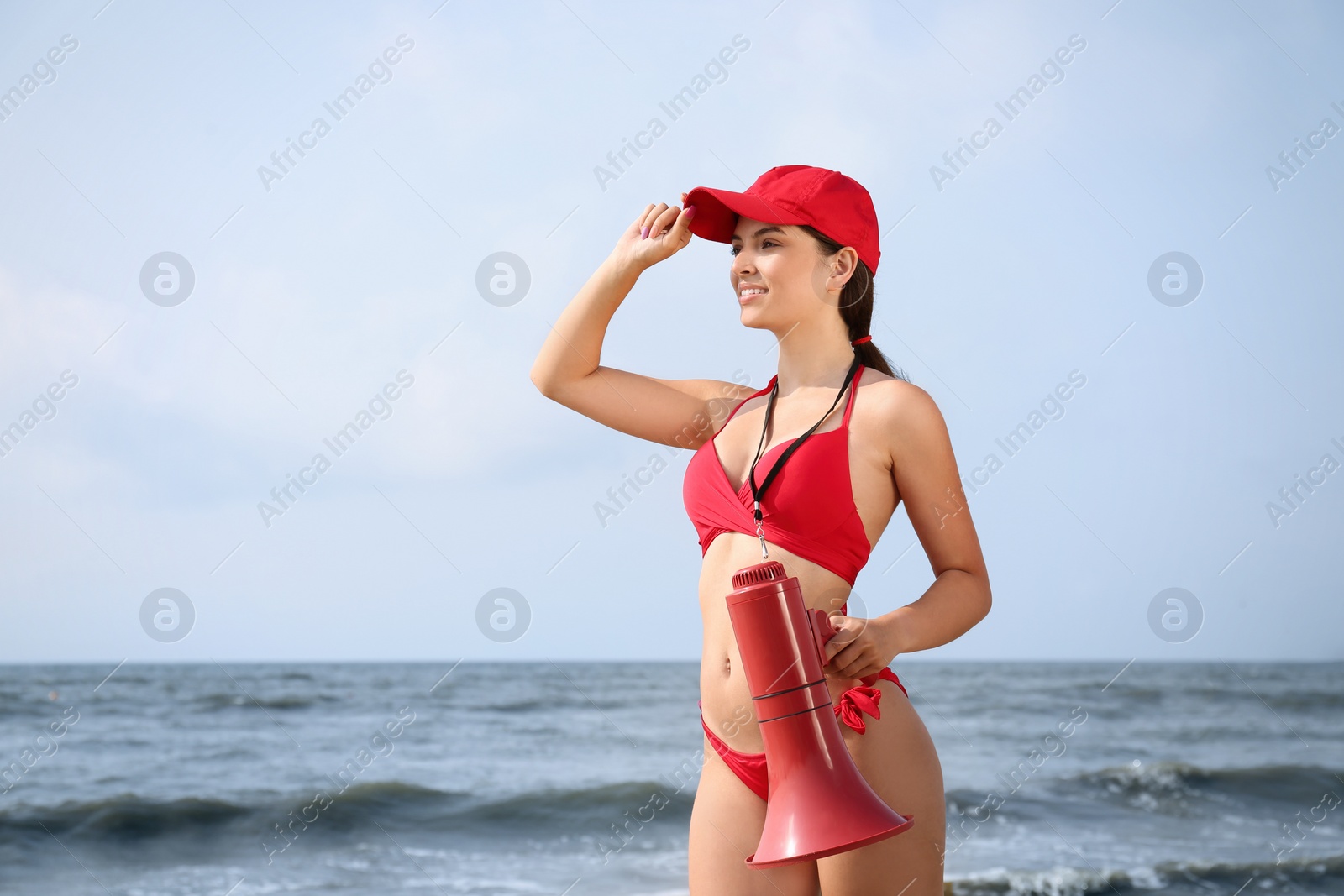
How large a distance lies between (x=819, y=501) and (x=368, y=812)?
10498mm

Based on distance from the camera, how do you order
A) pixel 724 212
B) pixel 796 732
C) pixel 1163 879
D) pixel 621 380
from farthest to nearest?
pixel 1163 879 < pixel 621 380 < pixel 724 212 < pixel 796 732

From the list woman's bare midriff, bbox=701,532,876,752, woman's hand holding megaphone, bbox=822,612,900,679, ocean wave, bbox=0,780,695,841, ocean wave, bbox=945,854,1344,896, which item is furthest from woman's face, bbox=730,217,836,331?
ocean wave, bbox=0,780,695,841

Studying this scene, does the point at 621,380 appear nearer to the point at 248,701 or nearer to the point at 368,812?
the point at 368,812

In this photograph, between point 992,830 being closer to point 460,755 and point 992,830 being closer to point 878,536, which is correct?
point 460,755

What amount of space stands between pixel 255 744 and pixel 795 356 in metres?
16.2

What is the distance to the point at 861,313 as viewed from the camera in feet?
8.38

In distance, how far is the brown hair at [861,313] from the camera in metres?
Result: 2.51

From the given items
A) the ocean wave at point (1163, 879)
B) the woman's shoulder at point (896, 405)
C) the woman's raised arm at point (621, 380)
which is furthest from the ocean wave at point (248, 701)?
the woman's shoulder at point (896, 405)

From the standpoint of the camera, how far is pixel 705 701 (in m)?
2.33

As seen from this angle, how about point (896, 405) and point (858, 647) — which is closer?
point (858, 647)

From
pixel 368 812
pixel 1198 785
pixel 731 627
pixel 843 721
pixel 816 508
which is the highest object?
pixel 816 508

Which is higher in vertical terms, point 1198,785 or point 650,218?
point 650,218

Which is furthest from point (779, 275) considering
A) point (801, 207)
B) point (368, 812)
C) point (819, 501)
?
point (368, 812)

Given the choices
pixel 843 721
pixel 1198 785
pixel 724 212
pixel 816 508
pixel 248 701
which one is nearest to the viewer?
pixel 843 721
